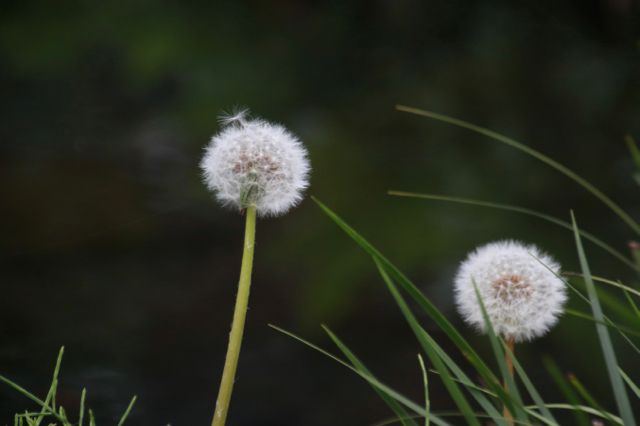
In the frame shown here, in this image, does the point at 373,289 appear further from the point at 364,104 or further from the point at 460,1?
the point at 460,1

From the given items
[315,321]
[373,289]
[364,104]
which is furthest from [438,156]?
[315,321]

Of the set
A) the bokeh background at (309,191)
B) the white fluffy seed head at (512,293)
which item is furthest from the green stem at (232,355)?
the bokeh background at (309,191)

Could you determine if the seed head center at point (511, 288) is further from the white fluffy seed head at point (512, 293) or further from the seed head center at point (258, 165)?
the seed head center at point (258, 165)

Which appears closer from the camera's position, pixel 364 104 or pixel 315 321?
pixel 315 321

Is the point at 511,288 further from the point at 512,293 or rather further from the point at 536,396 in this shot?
the point at 536,396

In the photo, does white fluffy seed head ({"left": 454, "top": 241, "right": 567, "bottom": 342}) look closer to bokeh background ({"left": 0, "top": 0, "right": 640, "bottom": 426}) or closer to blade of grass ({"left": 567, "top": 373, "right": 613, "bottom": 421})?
blade of grass ({"left": 567, "top": 373, "right": 613, "bottom": 421})

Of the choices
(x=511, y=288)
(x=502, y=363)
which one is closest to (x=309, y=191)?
(x=511, y=288)
